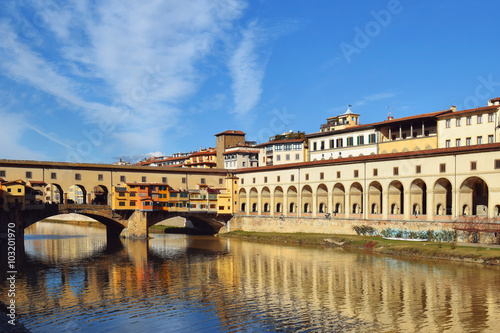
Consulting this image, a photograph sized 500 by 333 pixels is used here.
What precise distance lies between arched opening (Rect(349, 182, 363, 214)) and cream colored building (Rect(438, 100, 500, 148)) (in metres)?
13.7

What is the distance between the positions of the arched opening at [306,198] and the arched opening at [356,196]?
987 cm

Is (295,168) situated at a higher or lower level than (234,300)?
higher

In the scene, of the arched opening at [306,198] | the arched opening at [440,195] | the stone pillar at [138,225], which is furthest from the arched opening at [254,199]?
the arched opening at [440,195]

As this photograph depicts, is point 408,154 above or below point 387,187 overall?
above

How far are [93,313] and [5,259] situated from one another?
1109 inches

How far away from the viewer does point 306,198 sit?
79812 mm

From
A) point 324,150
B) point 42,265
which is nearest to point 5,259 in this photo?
point 42,265

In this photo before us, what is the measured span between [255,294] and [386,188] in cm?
3467

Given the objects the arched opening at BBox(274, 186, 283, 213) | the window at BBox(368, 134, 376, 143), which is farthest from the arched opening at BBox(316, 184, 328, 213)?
the window at BBox(368, 134, 376, 143)

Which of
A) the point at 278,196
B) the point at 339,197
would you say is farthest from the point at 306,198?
the point at 339,197

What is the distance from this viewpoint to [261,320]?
28906 millimetres

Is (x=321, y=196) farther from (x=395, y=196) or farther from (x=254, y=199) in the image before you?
(x=254, y=199)

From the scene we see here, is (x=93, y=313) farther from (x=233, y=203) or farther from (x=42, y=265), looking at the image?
(x=233, y=203)

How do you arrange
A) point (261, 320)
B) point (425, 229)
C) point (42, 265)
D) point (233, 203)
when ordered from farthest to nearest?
point (233, 203)
point (425, 229)
point (42, 265)
point (261, 320)
